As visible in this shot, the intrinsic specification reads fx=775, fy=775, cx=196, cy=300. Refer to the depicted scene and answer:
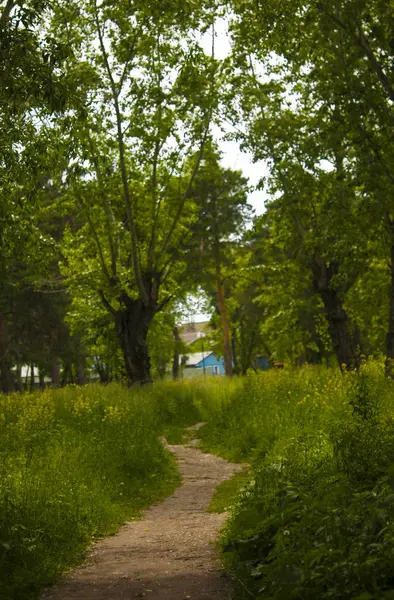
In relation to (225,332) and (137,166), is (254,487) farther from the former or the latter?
(225,332)

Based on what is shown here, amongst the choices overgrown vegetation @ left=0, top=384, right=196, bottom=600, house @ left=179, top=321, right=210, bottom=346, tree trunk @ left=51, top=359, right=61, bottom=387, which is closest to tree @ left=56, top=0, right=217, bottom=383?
overgrown vegetation @ left=0, top=384, right=196, bottom=600

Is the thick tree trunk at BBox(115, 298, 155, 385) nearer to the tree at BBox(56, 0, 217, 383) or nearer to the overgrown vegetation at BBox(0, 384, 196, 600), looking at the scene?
the tree at BBox(56, 0, 217, 383)

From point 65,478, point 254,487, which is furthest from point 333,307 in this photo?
point 254,487

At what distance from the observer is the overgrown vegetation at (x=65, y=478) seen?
7285 mm

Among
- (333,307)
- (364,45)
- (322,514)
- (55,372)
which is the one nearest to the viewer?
(322,514)

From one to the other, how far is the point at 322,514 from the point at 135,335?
21.8 m

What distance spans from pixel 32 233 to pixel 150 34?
1173cm

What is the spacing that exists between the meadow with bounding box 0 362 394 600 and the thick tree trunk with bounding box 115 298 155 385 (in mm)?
8979

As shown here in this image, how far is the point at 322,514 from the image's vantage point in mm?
5922

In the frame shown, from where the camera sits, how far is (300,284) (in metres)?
33.3

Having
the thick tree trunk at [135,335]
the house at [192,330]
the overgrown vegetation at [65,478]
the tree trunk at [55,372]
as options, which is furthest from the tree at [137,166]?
the house at [192,330]

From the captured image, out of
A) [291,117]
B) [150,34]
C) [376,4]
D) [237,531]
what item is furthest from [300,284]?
[237,531]

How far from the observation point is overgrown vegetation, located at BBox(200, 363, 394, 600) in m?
4.77

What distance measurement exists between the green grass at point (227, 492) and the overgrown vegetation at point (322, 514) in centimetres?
54
